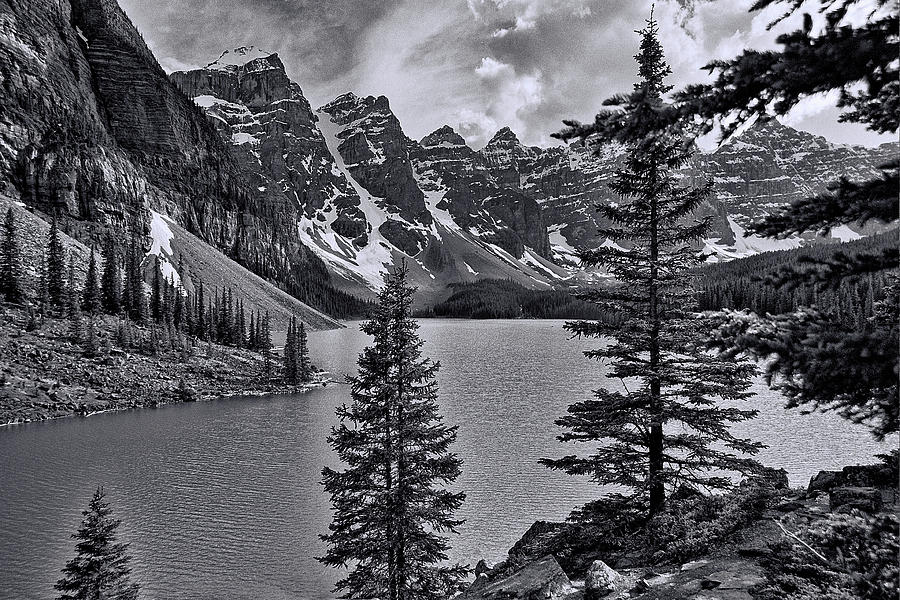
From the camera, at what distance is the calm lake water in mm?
18969

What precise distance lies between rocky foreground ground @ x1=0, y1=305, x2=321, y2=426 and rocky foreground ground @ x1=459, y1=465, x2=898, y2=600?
46.1m

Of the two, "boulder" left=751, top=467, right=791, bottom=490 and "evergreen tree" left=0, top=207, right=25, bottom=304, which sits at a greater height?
"evergreen tree" left=0, top=207, right=25, bottom=304

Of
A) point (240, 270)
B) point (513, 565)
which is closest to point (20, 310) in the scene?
point (513, 565)

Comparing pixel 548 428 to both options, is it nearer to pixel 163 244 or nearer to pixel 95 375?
pixel 95 375

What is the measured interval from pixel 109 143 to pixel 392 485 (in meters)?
148

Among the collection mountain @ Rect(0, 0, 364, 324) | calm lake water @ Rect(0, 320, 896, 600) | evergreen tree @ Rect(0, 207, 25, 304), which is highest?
mountain @ Rect(0, 0, 364, 324)

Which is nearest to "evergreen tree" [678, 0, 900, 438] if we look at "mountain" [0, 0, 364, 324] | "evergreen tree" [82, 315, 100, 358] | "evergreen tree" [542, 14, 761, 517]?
"evergreen tree" [542, 14, 761, 517]

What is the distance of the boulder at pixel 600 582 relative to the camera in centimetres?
793

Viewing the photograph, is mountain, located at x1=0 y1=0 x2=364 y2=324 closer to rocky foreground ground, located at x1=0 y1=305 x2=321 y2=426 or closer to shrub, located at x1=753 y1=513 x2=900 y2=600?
rocky foreground ground, located at x1=0 y1=305 x2=321 y2=426

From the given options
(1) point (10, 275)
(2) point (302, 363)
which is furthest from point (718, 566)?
(1) point (10, 275)

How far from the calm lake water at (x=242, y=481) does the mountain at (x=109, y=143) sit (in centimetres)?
7856

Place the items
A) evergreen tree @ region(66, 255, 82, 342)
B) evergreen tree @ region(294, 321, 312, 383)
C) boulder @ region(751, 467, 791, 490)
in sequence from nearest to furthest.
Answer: boulder @ region(751, 467, 791, 490) → evergreen tree @ region(66, 255, 82, 342) → evergreen tree @ region(294, 321, 312, 383)

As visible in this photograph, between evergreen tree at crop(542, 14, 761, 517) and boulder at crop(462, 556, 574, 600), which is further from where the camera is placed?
evergreen tree at crop(542, 14, 761, 517)

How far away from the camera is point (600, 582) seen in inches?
320
